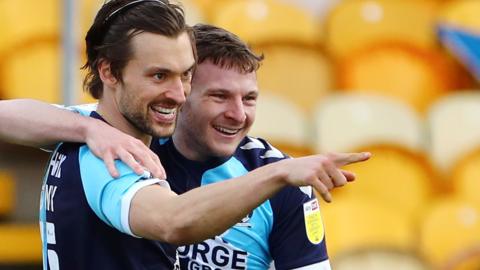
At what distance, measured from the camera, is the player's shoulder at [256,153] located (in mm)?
3859

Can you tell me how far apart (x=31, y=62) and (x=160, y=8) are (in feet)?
14.8

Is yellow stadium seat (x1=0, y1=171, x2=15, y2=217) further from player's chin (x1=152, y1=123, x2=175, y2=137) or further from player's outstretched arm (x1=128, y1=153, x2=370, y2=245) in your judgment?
player's outstretched arm (x1=128, y1=153, x2=370, y2=245)

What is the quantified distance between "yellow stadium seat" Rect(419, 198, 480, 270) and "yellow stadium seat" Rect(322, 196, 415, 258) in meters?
0.10

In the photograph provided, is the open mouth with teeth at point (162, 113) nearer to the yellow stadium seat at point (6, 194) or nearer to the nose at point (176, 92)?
the nose at point (176, 92)

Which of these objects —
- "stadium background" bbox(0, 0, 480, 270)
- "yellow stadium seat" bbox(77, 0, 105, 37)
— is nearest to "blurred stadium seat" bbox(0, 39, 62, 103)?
"stadium background" bbox(0, 0, 480, 270)

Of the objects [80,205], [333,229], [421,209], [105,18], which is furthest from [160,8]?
[421,209]

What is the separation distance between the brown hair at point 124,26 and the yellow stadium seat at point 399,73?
15.9 ft

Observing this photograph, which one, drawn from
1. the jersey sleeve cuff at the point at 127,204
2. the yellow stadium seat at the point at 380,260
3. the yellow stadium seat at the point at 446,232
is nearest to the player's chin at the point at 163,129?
the jersey sleeve cuff at the point at 127,204

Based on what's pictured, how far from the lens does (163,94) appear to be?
321 cm

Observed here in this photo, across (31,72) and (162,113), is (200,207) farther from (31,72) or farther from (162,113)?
(31,72)

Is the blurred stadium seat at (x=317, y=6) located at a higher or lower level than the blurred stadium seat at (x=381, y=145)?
higher

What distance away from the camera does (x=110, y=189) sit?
3.05 m

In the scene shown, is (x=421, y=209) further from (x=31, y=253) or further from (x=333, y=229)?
(x=31, y=253)

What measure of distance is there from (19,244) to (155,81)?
405 centimetres
